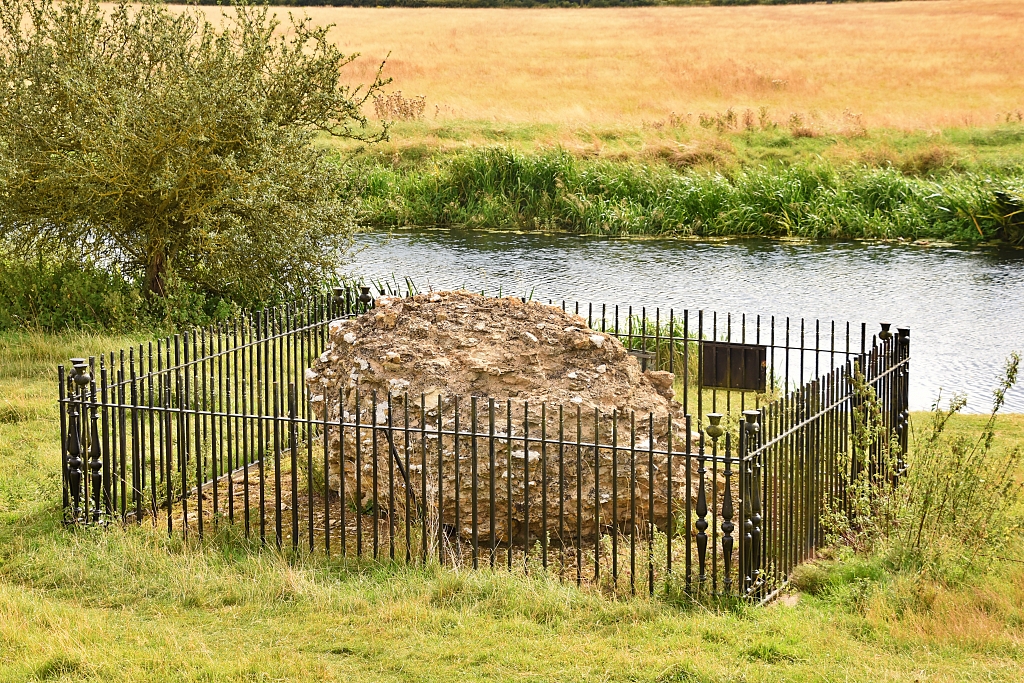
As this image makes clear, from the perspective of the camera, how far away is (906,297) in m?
19.9

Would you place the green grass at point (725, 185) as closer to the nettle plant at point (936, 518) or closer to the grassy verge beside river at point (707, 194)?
the grassy verge beside river at point (707, 194)

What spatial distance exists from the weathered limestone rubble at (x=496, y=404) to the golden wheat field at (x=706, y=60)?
27.0 metres

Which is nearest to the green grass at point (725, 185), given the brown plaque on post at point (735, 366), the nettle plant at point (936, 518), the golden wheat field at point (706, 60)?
the golden wheat field at point (706, 60)

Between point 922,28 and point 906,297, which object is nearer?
point 906,297

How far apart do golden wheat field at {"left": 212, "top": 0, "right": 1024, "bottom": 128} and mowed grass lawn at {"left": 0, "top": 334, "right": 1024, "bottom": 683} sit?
2919 cm

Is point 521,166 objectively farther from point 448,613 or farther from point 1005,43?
point 1005,43

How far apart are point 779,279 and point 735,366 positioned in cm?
1183

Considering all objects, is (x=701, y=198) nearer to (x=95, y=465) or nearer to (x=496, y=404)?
(x=496, y=404)

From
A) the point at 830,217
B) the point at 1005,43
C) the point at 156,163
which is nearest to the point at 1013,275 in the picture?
the point at 830,217

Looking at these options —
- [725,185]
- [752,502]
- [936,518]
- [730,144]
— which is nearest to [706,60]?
[730,144]

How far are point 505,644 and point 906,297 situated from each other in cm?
1582

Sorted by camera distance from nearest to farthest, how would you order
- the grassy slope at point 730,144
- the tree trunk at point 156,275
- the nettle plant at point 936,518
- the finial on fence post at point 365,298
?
the nettle plant at point 936,518, the finial on fence post at point 365,298, the tree trunk at point 156,275, the grassy slope at point 730,144

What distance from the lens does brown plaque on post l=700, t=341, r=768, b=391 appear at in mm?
10039

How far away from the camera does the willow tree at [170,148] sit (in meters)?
14.3
